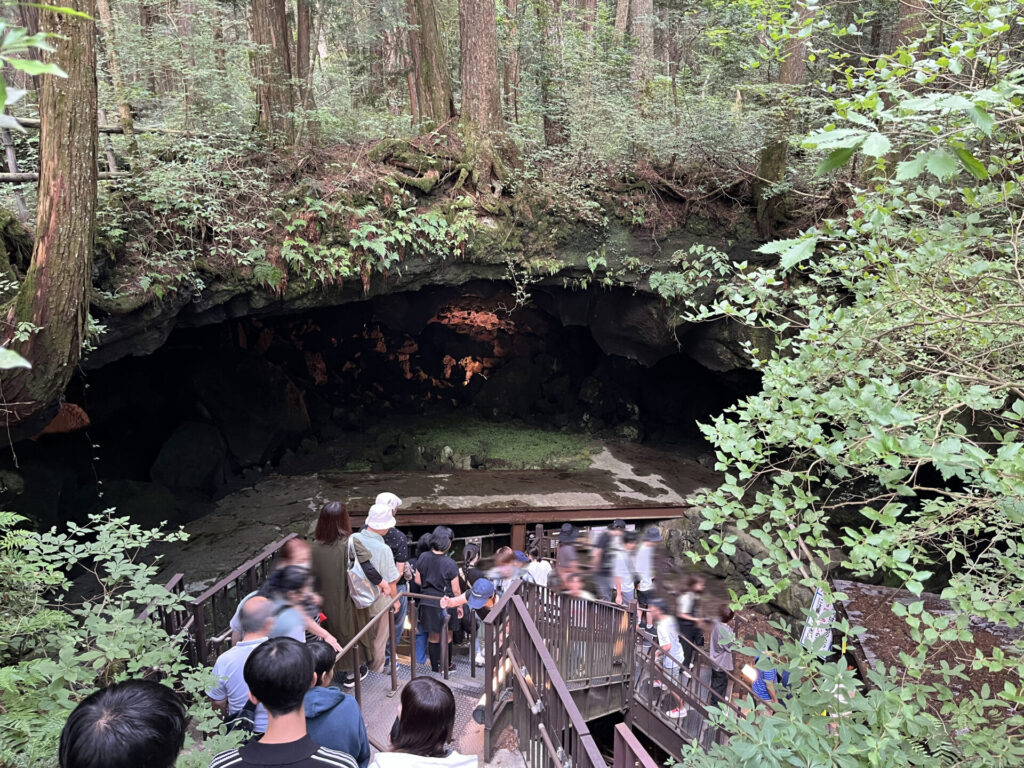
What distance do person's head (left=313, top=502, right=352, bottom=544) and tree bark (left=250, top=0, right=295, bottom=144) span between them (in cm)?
723

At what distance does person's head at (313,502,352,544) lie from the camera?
435 cm

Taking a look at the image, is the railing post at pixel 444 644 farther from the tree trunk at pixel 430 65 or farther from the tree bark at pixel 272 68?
the tree trunk at pixel 430 65

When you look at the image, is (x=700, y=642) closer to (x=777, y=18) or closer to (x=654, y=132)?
(x=777, y=18)

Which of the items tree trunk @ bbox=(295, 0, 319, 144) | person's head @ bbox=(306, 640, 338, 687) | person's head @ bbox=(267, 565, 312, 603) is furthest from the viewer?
tree trunk @ bbox=(295, 0, 319, 144)

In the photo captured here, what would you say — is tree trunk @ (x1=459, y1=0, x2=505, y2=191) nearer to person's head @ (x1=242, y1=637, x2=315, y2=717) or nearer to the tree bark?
the tree bark

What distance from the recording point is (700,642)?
7098mm

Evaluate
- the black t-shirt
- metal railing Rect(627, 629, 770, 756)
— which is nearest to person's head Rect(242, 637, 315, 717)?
the black t-shirt

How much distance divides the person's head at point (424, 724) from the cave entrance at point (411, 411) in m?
7.17

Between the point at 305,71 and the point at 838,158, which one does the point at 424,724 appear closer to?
the point at 838,158

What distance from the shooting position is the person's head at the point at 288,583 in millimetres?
3437

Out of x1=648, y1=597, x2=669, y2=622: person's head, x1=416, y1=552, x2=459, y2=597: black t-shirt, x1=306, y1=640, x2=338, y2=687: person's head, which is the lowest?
x1=648, y1=597, x2=669, y2=622: person's head

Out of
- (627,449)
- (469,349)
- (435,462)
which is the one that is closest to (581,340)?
(469,349)

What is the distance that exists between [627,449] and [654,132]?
7.15 metres

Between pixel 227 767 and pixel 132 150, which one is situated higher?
pixel 132 150
